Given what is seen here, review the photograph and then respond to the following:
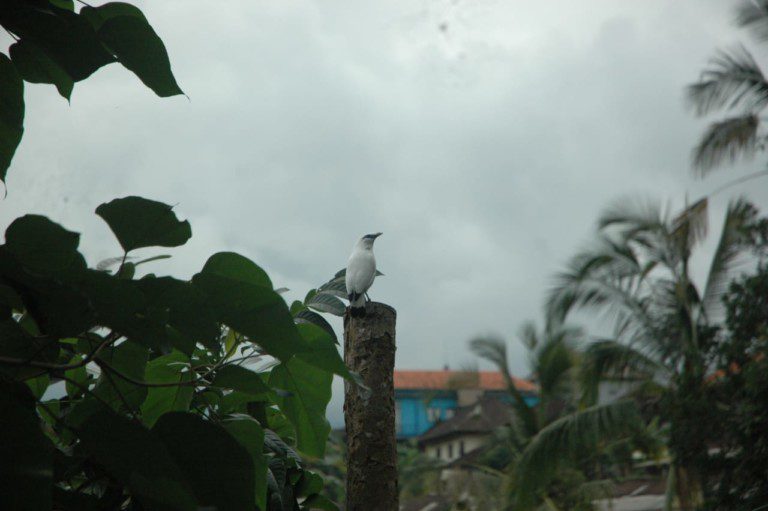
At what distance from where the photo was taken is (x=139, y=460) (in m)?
0.48

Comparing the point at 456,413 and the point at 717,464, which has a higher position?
the point at 456,413

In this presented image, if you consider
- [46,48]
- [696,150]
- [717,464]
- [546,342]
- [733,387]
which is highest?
[696,150]

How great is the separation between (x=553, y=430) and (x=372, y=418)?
8952 mm

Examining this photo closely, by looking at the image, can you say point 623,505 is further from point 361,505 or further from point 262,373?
point 262,373

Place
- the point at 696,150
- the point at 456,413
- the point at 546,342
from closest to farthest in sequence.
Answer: the point at 696,150, the point at 546,342, the point at 456,413

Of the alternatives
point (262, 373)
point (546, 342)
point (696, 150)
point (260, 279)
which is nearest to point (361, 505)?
point (262, 373)

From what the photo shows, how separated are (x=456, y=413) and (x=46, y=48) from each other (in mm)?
27038

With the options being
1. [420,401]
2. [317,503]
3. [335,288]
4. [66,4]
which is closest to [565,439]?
[317,503]

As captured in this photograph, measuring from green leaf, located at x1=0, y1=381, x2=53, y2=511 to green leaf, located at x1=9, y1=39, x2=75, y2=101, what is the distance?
314 mm

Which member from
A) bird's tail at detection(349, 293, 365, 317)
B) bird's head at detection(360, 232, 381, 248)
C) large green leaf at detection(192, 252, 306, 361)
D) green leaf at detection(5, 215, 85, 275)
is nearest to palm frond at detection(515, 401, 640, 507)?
bird's head at detection(360, 232, 381, 248)

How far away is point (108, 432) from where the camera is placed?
486 millimetres

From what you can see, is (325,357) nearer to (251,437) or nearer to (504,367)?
(251,437)

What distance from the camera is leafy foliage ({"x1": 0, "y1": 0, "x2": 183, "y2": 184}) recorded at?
1.87 ft

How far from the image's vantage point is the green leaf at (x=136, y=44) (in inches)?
23.9
